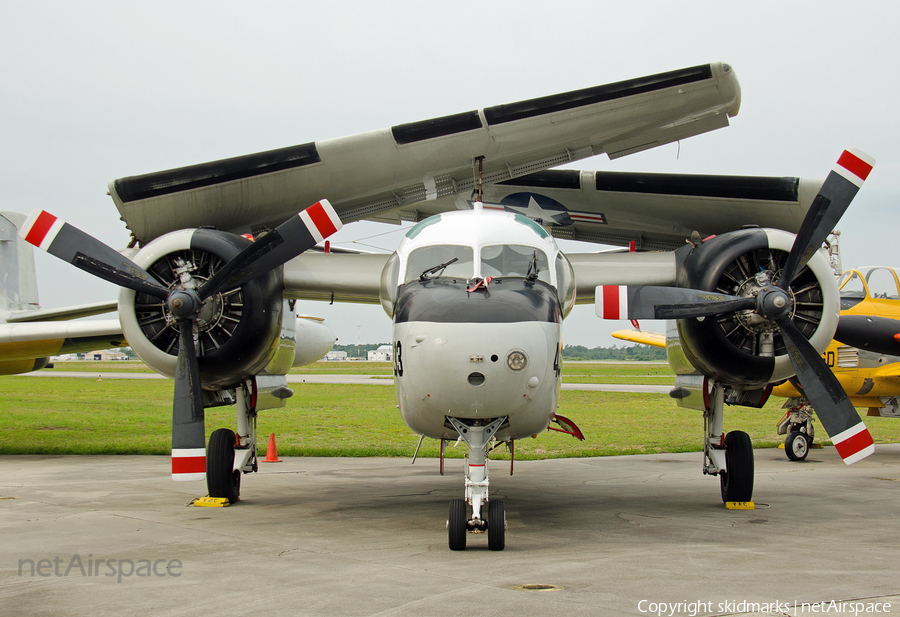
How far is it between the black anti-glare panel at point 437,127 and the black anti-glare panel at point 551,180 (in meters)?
1.95

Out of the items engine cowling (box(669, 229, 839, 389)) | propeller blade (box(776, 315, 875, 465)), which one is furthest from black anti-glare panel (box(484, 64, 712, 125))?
propeller blade (box(776, 315, 875, 465))

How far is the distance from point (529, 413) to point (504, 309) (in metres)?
1.15

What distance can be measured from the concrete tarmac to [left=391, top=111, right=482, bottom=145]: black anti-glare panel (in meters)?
4.81

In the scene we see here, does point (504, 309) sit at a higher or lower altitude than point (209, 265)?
lower

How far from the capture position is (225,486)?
33.2 feet

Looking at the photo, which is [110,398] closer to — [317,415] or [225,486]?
[317,415]

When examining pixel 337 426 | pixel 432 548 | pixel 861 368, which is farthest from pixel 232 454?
pixel 337 426

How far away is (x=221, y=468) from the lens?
400 inches

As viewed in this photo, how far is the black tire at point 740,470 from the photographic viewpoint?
387 inches

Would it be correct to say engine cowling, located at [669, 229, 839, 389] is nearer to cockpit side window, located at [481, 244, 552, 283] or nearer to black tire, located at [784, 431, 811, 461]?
cockpit side window, located at [481, 244, 552, 283]

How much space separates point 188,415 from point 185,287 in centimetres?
155

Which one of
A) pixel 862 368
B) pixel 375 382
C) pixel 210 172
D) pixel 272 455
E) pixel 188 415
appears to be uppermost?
pixel 210 172

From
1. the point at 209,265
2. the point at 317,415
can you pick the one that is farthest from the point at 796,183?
the point at 317,415

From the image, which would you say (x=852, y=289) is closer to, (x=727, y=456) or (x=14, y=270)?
(x=727, y=456)
